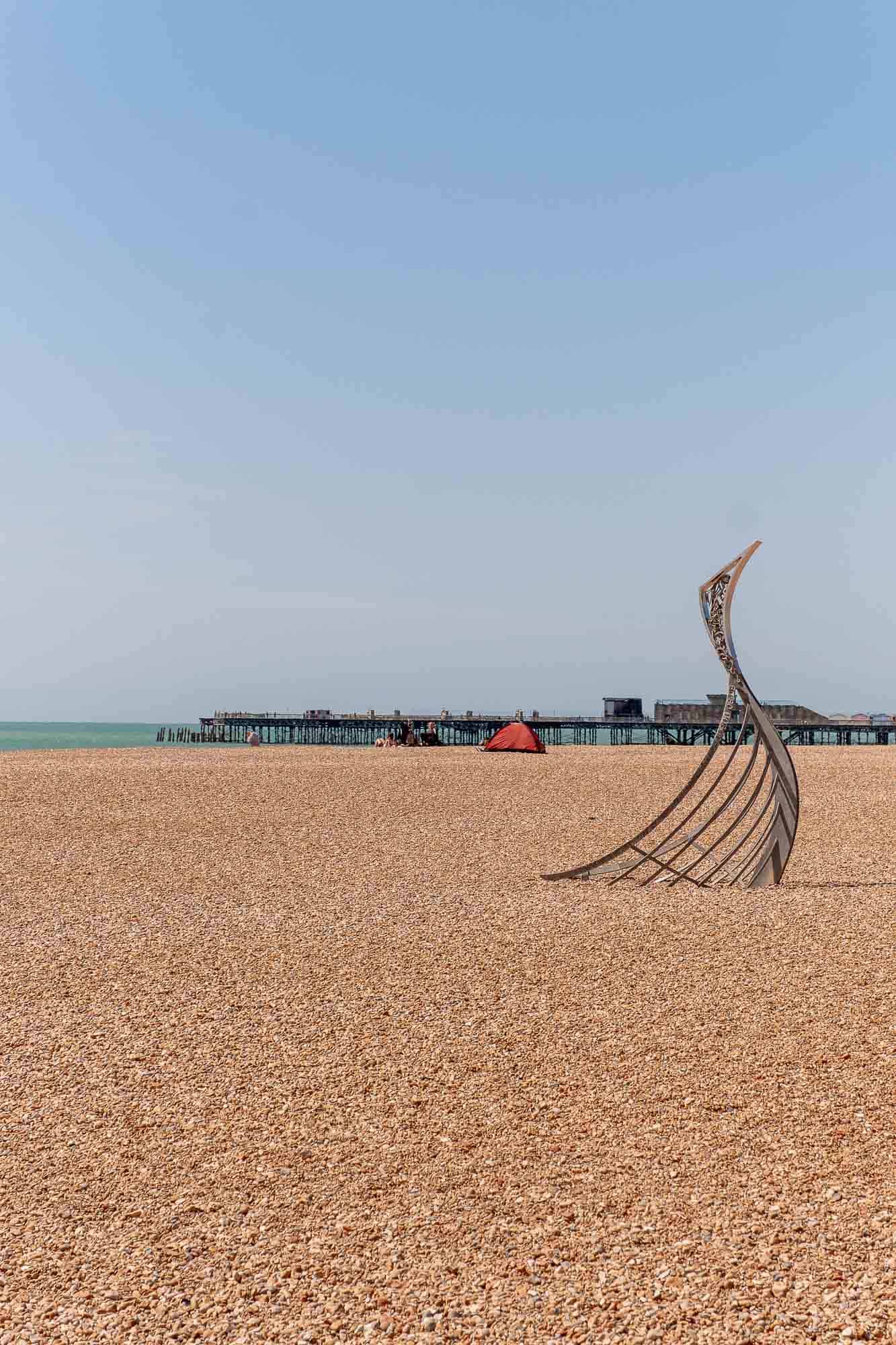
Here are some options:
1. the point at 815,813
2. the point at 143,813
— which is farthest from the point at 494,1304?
the point at 815,813

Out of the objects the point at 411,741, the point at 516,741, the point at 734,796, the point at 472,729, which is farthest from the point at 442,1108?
the point at 472,729

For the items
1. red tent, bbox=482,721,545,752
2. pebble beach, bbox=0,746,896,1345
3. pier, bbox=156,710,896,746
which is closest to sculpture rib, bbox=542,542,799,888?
pebble beach, bbox=0,746,896,1345

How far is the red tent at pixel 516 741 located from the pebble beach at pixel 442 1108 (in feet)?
52.1

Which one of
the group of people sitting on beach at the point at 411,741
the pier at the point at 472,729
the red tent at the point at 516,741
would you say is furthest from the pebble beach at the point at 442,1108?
the pier at the point at 472,729

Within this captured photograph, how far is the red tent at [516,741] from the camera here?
26.1 metres

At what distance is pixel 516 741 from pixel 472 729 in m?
35.0

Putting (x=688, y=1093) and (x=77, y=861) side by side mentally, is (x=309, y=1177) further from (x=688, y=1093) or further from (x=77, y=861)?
(x=77, y=861)

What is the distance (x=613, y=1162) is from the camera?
4211 mm

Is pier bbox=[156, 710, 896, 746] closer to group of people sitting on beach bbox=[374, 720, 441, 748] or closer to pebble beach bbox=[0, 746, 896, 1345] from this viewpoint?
group of people sitting on beach bbox=[374, 720, 441, 748]

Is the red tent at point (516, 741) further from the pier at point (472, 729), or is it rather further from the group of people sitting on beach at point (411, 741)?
the pier at point (472, 729)

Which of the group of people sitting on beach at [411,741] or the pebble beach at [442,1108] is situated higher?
the group of people sitting on beach at [411,741]

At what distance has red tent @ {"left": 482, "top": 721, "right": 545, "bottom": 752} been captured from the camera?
1029 inches

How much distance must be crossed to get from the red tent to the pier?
25.4 m

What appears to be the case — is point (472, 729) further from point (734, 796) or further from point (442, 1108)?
point (442, 1108)
